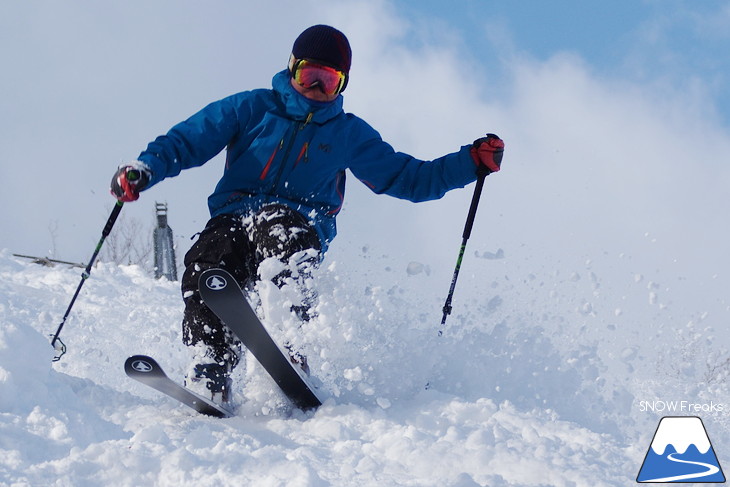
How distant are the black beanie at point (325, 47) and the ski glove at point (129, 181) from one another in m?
1.11

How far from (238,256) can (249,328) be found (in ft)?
1.72

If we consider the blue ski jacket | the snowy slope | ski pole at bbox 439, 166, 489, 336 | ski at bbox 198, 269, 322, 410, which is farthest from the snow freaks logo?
the blue ski jacket

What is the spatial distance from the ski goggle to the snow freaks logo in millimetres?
2379

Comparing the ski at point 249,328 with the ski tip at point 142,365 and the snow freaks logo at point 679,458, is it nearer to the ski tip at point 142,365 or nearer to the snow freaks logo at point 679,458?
the ski tip at point 142,365

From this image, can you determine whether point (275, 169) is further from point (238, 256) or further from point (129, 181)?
Result: point (129, 181)

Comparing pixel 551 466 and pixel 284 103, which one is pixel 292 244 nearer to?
pixel 284 103

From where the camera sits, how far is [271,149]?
3594mm

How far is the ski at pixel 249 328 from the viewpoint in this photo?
2.88 meters

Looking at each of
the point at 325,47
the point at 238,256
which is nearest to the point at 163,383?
the point at 238,256

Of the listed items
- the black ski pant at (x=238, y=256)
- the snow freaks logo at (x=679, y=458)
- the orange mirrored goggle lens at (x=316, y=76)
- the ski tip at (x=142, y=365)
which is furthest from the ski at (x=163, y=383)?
the snow freaks logo at (x=679, y=458)

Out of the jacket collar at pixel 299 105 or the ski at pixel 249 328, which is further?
the jacket collar at pixel 299 105

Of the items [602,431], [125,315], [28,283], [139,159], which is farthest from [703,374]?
[28,283]

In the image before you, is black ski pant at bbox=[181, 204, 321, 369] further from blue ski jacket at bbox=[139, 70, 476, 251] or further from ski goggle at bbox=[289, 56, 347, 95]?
ski goggle at bbox=[289, 56, 347, 95]

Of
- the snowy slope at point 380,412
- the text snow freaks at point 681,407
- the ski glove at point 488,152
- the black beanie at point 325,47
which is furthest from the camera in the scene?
the ski glove at point 488,152
